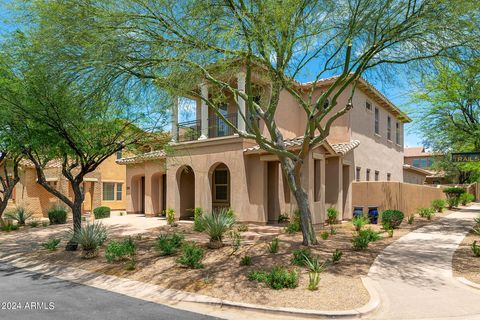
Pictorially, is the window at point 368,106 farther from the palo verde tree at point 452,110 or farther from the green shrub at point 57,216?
the green shrub at point 57,216

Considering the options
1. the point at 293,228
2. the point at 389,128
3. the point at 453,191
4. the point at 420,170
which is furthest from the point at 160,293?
the point at 420,170

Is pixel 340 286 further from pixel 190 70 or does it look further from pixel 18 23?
pixel 18 23

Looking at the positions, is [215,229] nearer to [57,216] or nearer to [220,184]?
[220,184]

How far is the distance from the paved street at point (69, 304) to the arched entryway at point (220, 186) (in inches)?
448

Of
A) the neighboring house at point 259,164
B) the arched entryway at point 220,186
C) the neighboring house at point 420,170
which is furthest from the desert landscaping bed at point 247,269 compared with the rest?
the neighboring house at point 420,170

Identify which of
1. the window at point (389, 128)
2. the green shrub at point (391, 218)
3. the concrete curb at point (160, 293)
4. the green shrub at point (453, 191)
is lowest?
the concrete curb at point (160, 293)

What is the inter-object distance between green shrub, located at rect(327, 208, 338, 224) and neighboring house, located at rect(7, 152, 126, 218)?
13930 mm

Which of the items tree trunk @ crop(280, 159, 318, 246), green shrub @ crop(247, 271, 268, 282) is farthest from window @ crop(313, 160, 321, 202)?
green shrub @ crop(247, 271, 268, 282)

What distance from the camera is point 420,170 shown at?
3634 centimetres

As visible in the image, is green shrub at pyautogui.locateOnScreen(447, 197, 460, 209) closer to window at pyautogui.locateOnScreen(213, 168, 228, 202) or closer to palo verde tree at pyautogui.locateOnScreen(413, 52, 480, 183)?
palo verde tree at pyautogui.locateOnScreen(413, 52, 480, 183)

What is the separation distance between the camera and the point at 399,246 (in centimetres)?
1246

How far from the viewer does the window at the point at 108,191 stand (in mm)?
32344

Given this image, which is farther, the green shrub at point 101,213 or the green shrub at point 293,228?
the green shrub at point 101,213

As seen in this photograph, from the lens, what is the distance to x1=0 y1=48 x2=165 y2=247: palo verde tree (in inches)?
444
